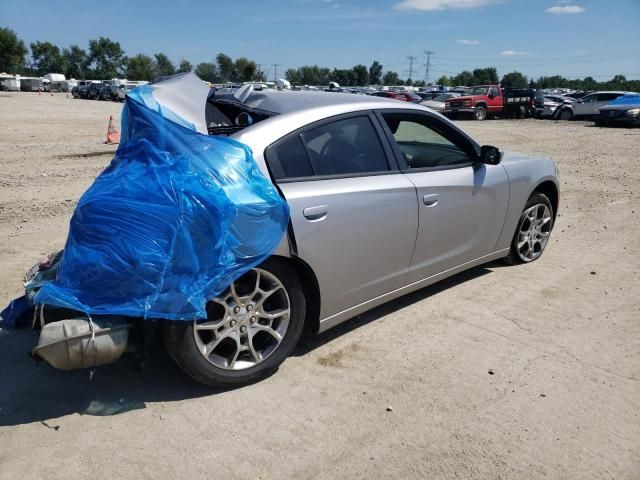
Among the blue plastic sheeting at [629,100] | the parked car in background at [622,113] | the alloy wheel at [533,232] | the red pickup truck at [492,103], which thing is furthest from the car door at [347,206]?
the red pickup truck at [492,103]

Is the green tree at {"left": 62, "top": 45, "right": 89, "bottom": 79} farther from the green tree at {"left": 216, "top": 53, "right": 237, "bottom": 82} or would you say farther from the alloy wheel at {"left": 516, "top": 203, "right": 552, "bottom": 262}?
the alloy wheel at {"left": 516, "top": 203, "right": 552, "bottom": 262}

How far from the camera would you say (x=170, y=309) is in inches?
105

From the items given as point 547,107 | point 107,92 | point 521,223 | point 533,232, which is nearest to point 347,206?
point 521,223

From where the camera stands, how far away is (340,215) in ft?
10.8

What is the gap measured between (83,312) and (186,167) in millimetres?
887

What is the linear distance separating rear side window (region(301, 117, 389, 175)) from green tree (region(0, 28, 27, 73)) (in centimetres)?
10551

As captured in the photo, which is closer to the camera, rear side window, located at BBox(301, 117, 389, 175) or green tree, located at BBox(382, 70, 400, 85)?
rear side window, located at BBox(301, 117, 389, 175)

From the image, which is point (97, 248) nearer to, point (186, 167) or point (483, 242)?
point (186, 167)

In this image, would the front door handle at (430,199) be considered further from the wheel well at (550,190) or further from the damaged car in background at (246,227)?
the wheel well at (550,190)

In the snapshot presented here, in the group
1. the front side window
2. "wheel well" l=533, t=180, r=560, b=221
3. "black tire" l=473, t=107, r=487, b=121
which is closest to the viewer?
the front side window

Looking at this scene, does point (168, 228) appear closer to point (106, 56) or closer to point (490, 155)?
point (490, 155)

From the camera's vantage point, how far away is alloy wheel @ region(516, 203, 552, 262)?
5211 millimetres

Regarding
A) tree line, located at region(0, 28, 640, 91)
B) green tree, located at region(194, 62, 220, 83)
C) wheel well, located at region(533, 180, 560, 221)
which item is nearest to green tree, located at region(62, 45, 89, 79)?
tree line, located at region(0, 28, 640, 91)

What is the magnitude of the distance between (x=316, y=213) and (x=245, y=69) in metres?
93.3
